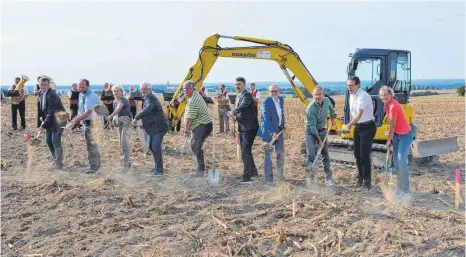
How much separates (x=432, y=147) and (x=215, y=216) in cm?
597

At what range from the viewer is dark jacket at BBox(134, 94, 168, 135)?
29.2 feet

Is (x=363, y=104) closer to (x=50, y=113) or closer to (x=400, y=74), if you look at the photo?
(x=400, y=74)

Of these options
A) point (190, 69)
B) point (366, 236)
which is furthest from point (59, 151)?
point (366, 236)

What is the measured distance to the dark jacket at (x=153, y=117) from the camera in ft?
29.2

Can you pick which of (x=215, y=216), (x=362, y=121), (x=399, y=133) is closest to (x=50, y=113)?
(x=215, y=216)

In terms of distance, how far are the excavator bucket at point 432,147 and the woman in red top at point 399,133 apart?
2751 millimetres

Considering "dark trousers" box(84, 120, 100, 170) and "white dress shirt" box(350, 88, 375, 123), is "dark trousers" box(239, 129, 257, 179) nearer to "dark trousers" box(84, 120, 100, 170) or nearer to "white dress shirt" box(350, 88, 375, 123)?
"white dress shirt" box(350, 88, 375, 123)

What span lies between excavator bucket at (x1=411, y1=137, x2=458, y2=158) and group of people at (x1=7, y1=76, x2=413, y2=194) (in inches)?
75.2

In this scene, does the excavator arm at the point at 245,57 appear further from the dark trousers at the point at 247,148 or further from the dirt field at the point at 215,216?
the dark trousers at the point at 247,148

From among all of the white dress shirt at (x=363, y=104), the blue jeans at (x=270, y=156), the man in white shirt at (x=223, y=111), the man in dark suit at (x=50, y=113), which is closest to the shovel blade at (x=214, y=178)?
the blue jeans at (x=270, y=156)

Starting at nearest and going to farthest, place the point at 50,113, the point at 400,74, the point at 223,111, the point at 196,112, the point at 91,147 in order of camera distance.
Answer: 1. the point at 196,112
2. the point at 50,113
3. the point at 91,147
4. the point at 400,74
5. the point at 223,111

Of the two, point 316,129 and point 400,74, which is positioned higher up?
point 400,74

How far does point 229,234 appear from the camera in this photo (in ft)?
18.4

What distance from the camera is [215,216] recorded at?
6242mm
